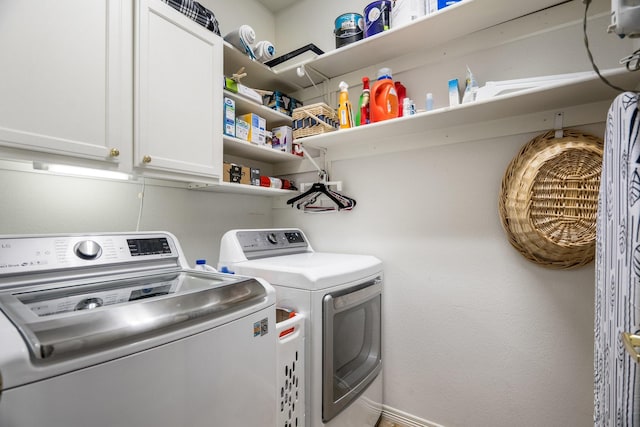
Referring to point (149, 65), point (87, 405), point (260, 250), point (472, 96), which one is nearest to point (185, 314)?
point (87, 405)

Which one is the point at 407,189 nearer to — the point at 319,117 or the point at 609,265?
the point at 319,117

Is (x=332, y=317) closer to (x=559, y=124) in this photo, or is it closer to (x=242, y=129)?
(x=242, y=129)

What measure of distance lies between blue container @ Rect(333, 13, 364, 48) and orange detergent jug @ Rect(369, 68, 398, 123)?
12.3 inches

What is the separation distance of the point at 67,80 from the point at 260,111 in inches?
43.6

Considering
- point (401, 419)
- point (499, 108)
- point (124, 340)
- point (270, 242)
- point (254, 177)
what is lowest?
point (401, 419)

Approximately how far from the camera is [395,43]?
5.69 feet

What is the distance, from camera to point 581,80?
1.15 m

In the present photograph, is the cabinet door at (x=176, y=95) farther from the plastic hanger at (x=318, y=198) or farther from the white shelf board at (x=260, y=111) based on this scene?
the plastic hanger at (x=318, y=198)

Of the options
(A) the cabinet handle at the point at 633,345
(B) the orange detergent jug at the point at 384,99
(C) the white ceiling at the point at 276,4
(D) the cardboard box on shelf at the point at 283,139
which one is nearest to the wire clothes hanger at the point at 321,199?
(D) the cardboard box on shelf at the point at 283,139

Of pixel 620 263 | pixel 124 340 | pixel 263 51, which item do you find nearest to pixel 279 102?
pixel 263 51

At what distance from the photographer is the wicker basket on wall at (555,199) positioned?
1321 mm

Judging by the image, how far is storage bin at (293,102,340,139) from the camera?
192 centimetres

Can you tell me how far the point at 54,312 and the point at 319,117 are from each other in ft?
5.33

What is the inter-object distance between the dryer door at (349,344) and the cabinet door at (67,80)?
116 cm
